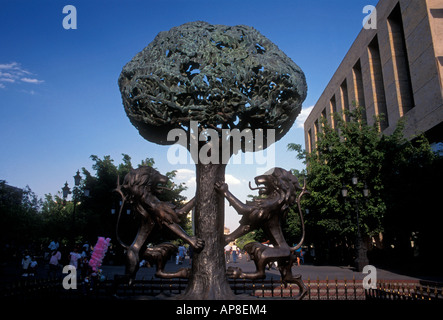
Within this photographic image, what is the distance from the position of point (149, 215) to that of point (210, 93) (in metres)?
2.37

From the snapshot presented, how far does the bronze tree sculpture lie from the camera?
187 inches

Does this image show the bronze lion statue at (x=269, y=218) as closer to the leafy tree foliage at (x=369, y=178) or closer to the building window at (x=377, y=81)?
the leafy tree foliage at (x=369, y=178)

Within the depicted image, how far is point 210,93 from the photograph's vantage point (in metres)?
4.68

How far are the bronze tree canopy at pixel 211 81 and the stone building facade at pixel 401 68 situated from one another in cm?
1782

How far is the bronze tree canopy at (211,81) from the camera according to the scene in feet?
15.6

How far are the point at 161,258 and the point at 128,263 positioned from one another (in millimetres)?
549

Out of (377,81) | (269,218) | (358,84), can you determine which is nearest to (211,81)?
(269,218)

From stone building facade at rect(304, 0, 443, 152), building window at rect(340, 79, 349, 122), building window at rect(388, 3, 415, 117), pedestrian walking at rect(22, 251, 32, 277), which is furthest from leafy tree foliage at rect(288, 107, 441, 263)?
building window at rect(340, 79, 349, 122)

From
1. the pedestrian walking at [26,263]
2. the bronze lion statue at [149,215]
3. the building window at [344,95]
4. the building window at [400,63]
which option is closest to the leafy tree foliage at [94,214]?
the pedestrian walking at [26,263]

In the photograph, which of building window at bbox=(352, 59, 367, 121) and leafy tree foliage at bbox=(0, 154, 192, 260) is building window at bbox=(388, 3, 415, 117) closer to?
building window at bbox=(352, 59, 367, 121)

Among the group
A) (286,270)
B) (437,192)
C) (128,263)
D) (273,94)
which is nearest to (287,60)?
(273,94)

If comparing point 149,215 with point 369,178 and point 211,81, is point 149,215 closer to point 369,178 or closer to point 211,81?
point 211,81

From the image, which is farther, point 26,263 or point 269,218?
point 26,263
